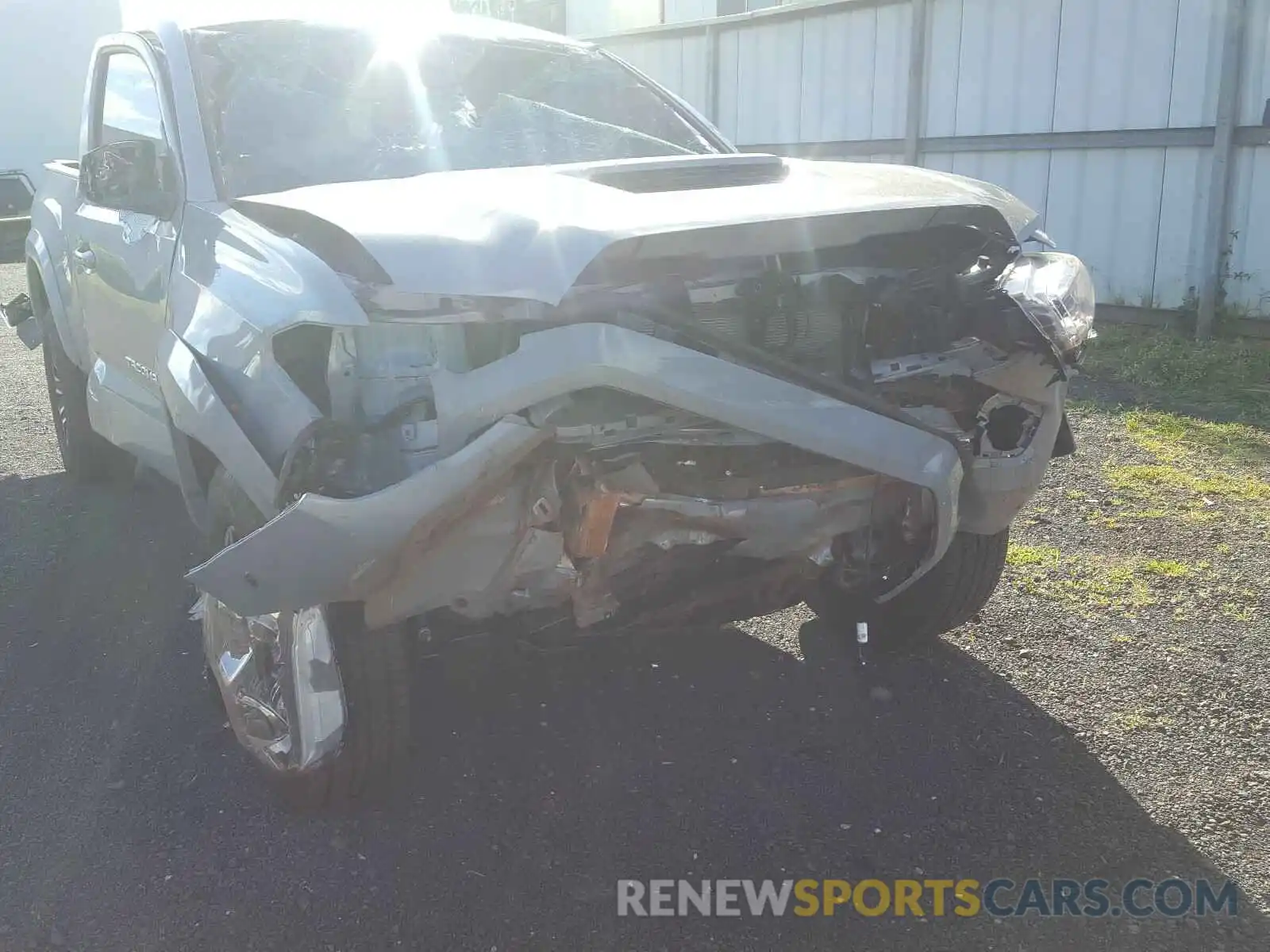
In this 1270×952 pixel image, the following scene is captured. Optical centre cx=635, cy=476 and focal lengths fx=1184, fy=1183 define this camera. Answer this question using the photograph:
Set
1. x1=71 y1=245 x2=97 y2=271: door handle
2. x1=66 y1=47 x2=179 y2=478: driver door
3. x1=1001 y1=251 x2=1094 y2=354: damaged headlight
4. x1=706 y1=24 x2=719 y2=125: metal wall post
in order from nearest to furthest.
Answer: x1=1001 y1=251 x2=1094 y2=354: damaged headlight
x1=66 y1=47 x2=179 y2=478: driver door
x1=71 y1=245 x2=97 y2=271: door handle
x1=706 y1=24 x2=719 y2=125: metal wall post

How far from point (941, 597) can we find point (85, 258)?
10.3 feet

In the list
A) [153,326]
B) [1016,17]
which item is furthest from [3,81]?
[153,326]

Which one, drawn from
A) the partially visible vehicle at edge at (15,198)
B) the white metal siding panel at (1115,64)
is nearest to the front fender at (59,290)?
the white metal siding panel at (1115,64)

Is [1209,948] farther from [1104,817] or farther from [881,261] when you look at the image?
[881,261]

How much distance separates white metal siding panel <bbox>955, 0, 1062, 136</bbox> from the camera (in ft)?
29.1

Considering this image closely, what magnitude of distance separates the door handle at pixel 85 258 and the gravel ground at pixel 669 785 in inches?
46.5

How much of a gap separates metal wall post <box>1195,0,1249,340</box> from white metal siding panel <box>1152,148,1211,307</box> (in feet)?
0.38

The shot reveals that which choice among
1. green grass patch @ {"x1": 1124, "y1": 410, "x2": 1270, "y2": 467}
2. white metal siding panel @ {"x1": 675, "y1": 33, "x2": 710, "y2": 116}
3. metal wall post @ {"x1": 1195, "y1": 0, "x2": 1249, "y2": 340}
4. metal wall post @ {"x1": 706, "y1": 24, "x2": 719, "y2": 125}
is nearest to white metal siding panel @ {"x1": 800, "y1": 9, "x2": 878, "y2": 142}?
metal wall post @ {"x1": 706, "y1": 24, "x2": 719, "y2": 125}

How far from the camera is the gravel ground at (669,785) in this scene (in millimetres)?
2473

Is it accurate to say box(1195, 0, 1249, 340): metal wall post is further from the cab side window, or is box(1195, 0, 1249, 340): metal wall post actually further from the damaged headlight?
the cab side window

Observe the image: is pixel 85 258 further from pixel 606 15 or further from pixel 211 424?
pixel 606 15

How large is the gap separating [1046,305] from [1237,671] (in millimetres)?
1493

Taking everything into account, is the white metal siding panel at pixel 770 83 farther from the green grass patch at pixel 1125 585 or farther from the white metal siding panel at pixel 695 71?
the green grass patch at pixel 1125 585

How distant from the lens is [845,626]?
379 centimetres
